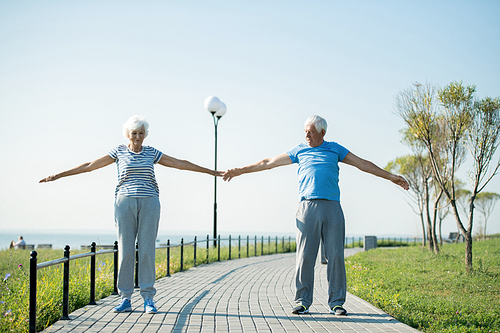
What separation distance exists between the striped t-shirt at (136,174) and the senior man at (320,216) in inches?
63.5

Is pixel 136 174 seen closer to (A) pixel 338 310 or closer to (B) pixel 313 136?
(B) pixel 313 136

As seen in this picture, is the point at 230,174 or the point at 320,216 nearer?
the point at 320,216

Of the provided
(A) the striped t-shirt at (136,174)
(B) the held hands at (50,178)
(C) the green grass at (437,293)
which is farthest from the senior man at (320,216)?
(B) the held hands at (50,178)

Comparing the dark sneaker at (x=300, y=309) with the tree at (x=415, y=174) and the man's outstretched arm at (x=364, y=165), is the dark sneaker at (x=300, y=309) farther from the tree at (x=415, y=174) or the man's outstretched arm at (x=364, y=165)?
the tree at (x=415, y=174)

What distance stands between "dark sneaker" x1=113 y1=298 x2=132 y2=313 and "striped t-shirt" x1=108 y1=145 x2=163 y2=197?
1161mm

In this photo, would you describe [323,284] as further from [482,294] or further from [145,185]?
[145,185]

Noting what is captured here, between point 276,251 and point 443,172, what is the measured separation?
1003 cm

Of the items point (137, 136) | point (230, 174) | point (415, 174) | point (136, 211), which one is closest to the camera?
point (136, 211)

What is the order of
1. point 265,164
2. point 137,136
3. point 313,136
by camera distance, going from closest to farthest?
1. point 137,136
2. point 313,136
3. point 265,164

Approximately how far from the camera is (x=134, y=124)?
A: 5109 mm

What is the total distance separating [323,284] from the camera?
853 cm

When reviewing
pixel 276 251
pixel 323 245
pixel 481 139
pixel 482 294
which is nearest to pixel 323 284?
pixel 482 294

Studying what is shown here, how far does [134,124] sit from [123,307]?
77.2 inches

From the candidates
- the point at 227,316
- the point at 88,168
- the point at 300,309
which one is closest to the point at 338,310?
the point at 300,309
